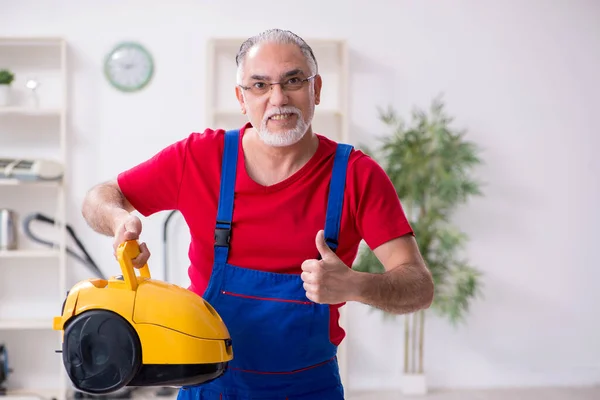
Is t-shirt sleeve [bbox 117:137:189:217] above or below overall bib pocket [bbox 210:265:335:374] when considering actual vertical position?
above

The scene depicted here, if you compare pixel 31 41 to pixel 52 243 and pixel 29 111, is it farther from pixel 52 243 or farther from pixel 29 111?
pixel 52 243

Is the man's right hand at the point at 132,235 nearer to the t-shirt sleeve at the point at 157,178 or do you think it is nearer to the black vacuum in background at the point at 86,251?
the t-shirt sleeve at the point at 157,178

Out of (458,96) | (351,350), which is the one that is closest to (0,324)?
(351,350)

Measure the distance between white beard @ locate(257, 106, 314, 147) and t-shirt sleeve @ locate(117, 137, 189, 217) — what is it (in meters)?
0.18

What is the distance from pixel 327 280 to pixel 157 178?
0.53 meters

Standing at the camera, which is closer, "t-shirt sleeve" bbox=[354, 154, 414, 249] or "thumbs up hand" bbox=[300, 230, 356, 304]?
"thumbs up hand" bbox=[300, 230, 356, 304]

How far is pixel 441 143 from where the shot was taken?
4332mm

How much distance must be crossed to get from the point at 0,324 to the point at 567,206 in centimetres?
341

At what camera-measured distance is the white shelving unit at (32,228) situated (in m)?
4.55

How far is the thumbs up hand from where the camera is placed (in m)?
1.24

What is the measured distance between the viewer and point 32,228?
4.60m

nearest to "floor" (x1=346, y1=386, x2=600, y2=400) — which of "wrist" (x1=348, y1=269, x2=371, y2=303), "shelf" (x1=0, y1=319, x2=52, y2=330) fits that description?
"shelf" (x1=0, y1=319, x2=52, y2=330)

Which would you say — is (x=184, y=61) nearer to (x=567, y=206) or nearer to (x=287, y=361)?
(x=567, y=206)

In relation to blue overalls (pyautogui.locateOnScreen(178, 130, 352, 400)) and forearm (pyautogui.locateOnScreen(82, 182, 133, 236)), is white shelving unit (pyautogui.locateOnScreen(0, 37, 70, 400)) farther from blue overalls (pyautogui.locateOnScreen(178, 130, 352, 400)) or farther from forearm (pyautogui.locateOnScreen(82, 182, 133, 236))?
blue overalls (pyautogui.locateOnScreen(178, 130, 352, 400))
